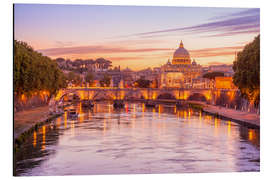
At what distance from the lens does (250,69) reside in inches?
922

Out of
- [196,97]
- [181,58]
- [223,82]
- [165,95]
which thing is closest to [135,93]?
[165,95]

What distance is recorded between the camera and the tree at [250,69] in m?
21.7

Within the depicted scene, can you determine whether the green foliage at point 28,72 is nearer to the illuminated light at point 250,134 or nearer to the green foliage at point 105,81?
the illuminated light at point 250,134

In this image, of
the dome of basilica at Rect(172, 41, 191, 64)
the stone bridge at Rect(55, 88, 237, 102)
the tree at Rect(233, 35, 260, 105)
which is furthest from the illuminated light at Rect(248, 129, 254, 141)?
the dome of basilica at Rect(172, 41, 191, 64)

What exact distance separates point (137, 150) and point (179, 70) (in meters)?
75.9

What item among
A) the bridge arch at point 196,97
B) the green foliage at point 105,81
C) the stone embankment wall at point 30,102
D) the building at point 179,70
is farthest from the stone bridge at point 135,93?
the building at point 179,70

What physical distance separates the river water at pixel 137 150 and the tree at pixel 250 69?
2.16 m

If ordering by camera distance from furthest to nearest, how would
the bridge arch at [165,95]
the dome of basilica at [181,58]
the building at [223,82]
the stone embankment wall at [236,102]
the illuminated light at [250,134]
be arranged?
1. the dome of basilica at [181,58]
2. the bridge arch at [165,95]
3. the building at [223,82]
4. the stone embankment wall at [236,102]
5. the illuminated light at [250,134]

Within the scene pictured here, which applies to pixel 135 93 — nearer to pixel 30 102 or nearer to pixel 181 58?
pixel 30 102

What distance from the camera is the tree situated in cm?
2167

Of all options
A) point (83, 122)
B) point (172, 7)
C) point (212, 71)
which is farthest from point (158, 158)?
point (212, 71)

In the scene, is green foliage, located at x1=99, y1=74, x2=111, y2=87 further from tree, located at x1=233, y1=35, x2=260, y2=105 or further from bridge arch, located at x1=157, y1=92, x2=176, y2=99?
tree, located at x1=233, y1=35, x2=260, y2=105
